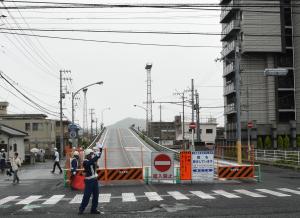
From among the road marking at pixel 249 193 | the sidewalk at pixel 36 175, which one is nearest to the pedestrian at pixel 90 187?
the road marking at pixel 249 193

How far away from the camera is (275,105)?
6588 centimetres

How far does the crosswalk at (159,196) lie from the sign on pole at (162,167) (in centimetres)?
399

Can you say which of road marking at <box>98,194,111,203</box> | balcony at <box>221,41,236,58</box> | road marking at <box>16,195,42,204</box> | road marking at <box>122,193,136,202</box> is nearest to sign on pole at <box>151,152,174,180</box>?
road marking at <box>122,193,136,202</box>

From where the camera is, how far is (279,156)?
125 ft

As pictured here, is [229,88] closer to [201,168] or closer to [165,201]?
[201,168]

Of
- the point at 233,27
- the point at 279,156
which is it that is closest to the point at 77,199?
the point at 279,156

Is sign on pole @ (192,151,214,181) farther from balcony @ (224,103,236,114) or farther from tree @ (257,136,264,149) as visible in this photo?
balcony @ (224,103,236,114)

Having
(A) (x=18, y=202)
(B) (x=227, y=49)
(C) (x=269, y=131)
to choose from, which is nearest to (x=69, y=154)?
(A) (x=18, y=202)

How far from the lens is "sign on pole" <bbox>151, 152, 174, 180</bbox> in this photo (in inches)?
895

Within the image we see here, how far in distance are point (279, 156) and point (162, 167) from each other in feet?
59.3

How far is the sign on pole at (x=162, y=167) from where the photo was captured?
22.7 meters

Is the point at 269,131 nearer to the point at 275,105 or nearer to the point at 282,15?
the point at 275,105

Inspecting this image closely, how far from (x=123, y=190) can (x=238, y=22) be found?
50456 millimetres

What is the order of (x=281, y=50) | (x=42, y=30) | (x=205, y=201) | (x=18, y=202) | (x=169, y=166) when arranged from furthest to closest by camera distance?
(x=281, y=50)
(x=169, y=166)
(x=42, y=30)
(x=18, y=202)
(x=205, y=201)
